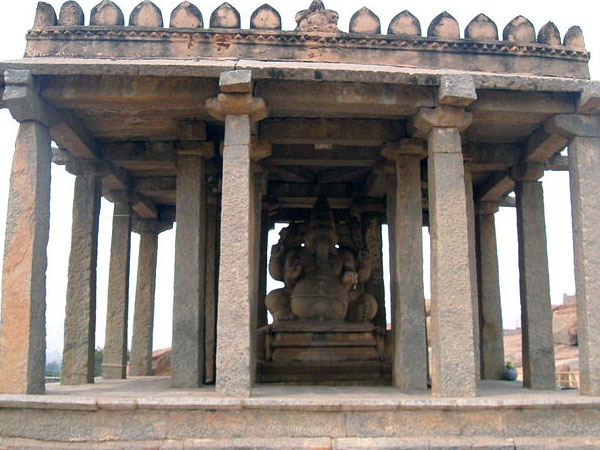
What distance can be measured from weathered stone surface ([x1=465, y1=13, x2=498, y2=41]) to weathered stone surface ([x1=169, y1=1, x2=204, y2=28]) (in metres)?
4.18

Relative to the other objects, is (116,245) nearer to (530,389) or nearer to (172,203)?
(172,203)

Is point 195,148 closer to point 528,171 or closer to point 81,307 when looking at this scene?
point 81,307

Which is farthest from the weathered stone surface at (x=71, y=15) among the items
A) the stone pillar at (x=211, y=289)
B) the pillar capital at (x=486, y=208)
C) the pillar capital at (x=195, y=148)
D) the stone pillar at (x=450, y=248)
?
the pillar capital at (x=486, y=208)

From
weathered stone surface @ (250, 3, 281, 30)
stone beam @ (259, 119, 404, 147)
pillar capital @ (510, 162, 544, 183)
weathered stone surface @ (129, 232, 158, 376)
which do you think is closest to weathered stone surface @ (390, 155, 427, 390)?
stone beam @ (259, 119, 404, 147)

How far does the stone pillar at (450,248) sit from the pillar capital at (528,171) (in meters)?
2.81

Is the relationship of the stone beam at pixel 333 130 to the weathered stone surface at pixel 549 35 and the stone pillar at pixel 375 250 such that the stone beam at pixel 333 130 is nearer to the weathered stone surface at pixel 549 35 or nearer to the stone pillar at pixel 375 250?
the weathered stone surface at pixel 549 35

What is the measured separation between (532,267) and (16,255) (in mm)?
8235

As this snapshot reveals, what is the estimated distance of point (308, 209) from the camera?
16594 millimetres

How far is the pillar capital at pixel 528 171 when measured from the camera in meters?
12.6

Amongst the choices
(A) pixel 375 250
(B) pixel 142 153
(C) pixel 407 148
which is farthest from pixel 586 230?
(B) pixel 142 153

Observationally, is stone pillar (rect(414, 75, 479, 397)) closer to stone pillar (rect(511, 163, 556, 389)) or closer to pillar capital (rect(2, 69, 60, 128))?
stone pillar (rect(511, 163, 556, 389))

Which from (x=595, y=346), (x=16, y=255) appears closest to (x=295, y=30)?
(x=16, y=255)

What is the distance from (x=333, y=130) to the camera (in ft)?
38.2

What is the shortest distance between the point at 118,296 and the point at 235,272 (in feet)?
20.4
